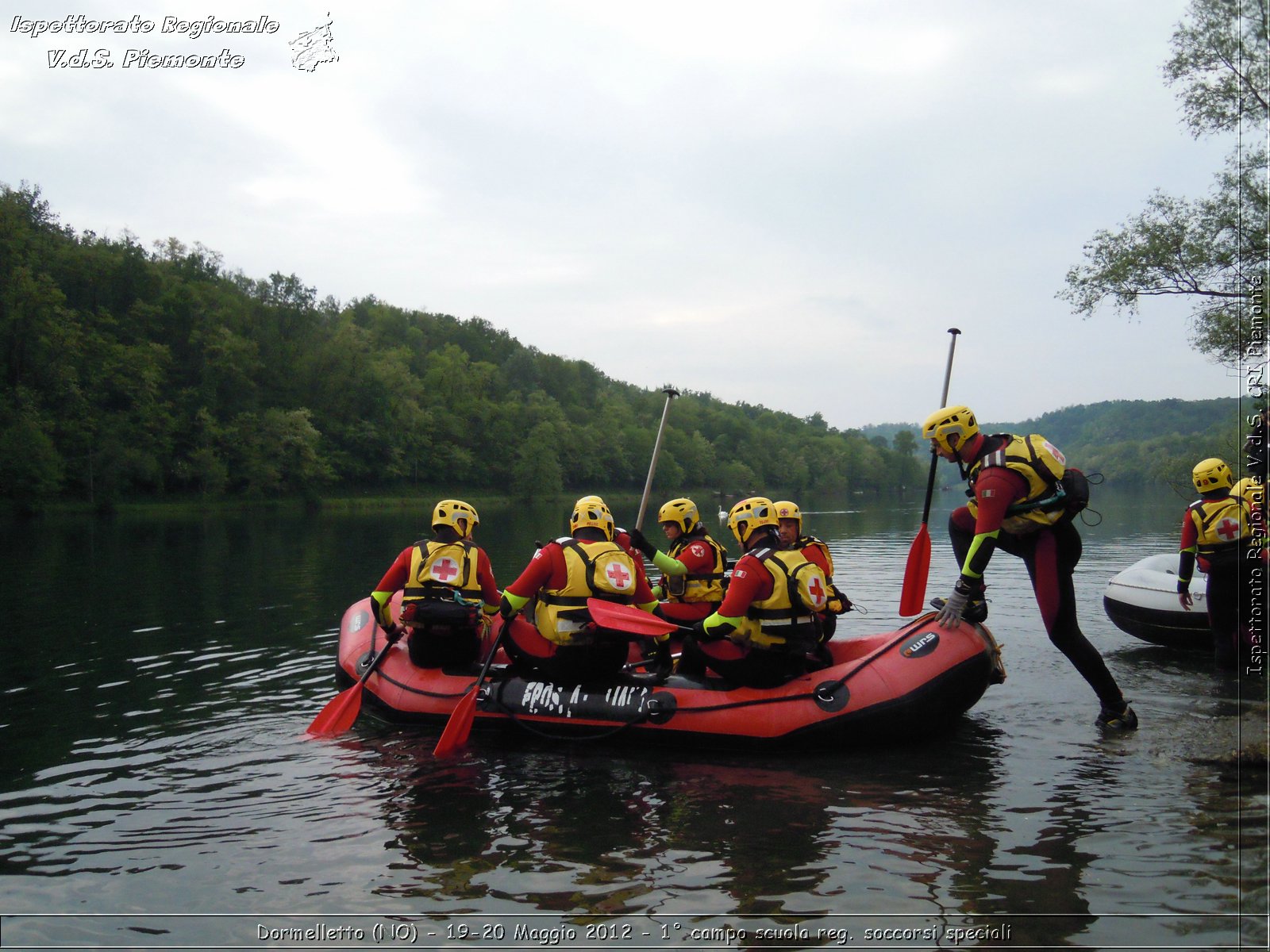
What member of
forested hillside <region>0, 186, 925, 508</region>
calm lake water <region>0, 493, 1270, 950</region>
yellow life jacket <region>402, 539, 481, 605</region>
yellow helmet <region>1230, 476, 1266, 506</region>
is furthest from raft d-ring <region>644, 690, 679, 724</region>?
forested hillside <region>0, 186, 925, 508</region>

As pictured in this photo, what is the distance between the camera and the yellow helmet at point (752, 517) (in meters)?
6.55

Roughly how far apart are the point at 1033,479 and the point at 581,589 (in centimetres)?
331

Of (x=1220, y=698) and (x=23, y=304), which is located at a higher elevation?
(x=23, y=304)

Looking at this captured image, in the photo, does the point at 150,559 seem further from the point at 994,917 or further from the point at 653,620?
the point at 994,917

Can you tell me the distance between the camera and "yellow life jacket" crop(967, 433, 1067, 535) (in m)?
6.12

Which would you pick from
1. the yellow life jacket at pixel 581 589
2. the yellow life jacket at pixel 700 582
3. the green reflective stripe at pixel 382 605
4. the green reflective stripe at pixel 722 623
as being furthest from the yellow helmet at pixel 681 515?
the green reflective stripe at pixel 382 605

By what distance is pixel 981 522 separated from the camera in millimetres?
6098

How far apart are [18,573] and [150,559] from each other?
131 inches

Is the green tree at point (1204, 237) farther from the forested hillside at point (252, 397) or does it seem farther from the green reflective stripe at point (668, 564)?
the forested hillside at point (252, 397)

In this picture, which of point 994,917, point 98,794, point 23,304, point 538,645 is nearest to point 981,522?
point 994,917

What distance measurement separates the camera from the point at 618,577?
21.9ft

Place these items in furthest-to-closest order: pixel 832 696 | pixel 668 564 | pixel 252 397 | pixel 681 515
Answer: pixel 252 397 → pixel 681 515 → pixel 668 564 → pixel 832 696

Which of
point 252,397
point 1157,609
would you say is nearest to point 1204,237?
point 1157,609

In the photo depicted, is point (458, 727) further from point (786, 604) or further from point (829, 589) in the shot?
point (829, 589)
